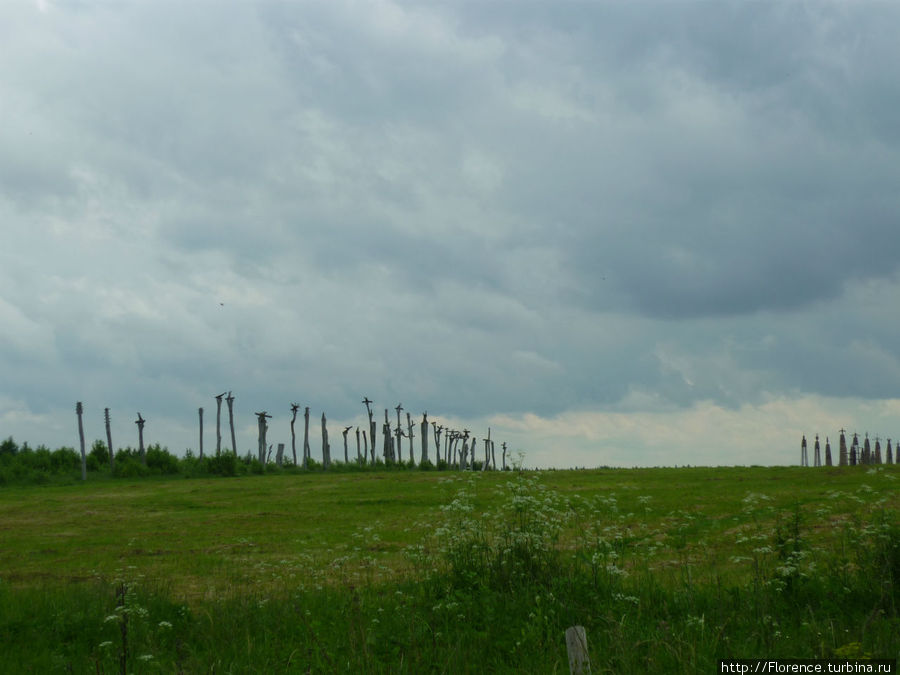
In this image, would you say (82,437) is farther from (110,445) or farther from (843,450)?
(843,450)

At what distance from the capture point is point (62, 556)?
63.5 feet

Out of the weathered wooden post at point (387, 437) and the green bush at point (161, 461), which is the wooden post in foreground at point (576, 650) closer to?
the green bush at point (161, 461)

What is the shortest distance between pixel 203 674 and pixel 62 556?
48.9 feet

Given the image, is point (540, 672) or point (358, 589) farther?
point (358, 589)

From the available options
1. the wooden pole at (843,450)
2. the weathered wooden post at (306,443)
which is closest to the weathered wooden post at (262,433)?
the weathered wooden post at (306,443)

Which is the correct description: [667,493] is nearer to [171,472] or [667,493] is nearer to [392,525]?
[392,525]

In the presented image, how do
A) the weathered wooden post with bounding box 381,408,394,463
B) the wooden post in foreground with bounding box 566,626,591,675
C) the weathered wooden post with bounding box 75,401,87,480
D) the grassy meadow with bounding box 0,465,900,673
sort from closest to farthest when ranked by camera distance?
the wooden post in foreground with bounding box 566,626,591,675 < the grassy meadow with bounding box 0,465,900,673 < the weathered wooden post with bounding box 75,401,87,480 < the weathered wooden post with bounding box 381,408,394,463

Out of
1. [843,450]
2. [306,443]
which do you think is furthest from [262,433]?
[843,450]

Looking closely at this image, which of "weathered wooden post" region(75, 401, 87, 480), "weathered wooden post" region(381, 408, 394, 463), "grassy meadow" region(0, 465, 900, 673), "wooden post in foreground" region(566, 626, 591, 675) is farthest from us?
"weathered wooden post" region(381, 408, 394, 463)

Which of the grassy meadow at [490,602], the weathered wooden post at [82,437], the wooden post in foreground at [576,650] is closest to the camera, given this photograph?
the wooden post in foreground at [576,650]

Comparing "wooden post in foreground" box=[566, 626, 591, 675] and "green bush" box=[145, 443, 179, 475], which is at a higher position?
"wooden post in foreground" box=[566, 626, 591, 675]

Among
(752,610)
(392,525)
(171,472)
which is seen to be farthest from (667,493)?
(171,472)

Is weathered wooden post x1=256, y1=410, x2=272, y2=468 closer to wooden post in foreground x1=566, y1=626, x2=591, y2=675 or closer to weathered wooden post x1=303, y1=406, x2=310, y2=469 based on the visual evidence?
weathered wooden post x1=303, y1=406, x2=310, y2=469

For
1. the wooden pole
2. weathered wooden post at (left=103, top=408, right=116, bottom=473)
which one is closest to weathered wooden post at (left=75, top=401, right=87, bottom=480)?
weathered wooden post at (left=103, top=408, right=116, bottom=473)
